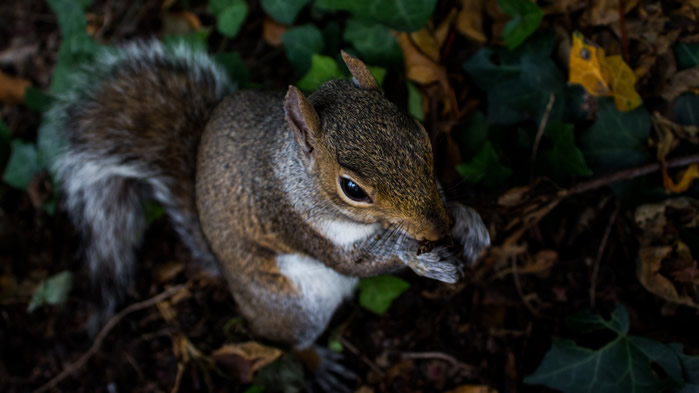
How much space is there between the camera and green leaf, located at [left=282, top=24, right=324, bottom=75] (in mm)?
2223

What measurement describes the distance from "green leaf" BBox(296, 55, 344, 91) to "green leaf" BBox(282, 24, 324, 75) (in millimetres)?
148

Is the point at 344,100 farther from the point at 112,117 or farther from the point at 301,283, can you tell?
the point at 112,117

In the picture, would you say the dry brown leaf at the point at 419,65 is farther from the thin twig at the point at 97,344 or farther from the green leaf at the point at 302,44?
the thin twig at the point at 97,344

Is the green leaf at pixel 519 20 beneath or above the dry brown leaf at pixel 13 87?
above

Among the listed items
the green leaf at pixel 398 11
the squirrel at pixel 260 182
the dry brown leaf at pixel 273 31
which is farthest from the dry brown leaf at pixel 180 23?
the green leaf at pixel 398 11

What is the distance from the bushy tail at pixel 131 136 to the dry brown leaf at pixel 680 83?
5.18ft

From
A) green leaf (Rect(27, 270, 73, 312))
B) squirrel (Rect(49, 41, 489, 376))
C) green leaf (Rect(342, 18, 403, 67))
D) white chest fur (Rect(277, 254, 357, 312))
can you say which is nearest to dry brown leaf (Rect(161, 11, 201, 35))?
squirrel (Rect(49, 41, 489, 376))

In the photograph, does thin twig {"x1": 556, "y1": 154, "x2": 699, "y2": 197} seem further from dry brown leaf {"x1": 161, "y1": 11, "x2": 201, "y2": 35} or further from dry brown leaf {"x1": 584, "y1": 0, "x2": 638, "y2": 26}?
dry brown leaf {"x1": 161, "y1": 11, "x2": 201, "y2": 35}

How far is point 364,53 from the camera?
7.10 feet

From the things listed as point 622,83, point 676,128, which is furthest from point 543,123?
point 676,128

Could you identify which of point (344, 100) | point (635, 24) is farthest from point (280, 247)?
point (635, 24)

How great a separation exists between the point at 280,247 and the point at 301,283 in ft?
0.60

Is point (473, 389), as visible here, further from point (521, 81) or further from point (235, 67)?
point (235, 67)

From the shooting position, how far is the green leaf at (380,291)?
2061 millimetres
